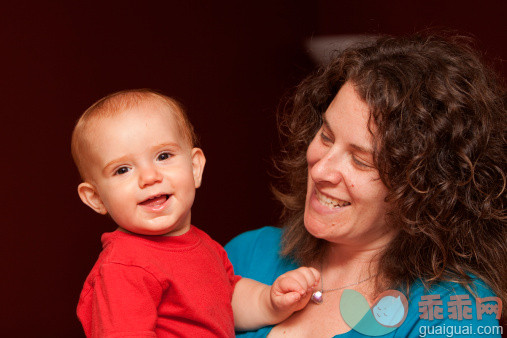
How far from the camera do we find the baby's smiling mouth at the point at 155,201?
129cm

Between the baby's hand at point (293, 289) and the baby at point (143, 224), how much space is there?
0.56 feet

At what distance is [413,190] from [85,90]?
1.59 m

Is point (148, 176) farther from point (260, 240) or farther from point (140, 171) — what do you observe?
point (260, 240)

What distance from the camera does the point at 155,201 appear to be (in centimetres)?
131

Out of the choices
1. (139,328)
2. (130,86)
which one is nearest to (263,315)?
(139,328)

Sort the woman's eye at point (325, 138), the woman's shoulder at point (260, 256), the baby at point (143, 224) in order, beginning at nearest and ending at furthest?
the baby at point (143, 224) → the woman's eye at point (325, 138) → the woman's shoulder at point (260, 256)

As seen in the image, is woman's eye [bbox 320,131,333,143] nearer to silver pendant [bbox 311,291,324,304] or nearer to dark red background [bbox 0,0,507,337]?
silver pendant [bbox 311,291,324,304]

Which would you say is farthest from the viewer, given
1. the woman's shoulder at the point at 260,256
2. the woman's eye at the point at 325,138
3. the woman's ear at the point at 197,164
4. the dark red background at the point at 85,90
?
the dark red background at the point at 85,90

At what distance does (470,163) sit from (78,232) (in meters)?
1.75

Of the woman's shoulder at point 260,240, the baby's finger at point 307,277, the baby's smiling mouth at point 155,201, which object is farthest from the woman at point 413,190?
the baby's smiling mouth at point 155,201

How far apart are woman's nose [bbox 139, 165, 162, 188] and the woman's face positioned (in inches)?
16.8

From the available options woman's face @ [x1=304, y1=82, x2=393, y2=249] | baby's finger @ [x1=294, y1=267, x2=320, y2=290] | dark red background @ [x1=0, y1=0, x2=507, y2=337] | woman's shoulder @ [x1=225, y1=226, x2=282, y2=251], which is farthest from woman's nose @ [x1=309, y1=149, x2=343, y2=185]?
dark red background @ [x1=0, y1=0, x2=507, y2=337]

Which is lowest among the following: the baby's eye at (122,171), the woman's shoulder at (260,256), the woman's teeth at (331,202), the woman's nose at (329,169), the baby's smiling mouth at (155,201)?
the woman's shoulder at (260,256)

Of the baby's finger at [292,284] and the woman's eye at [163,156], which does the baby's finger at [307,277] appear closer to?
the baby's finger at [292,284]
